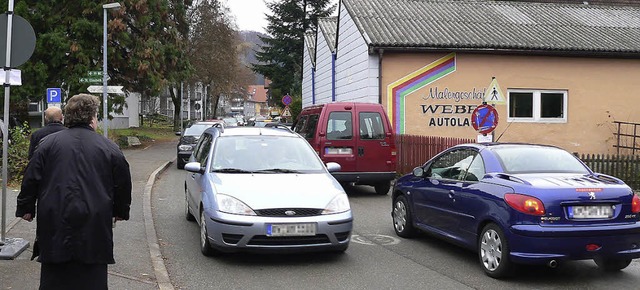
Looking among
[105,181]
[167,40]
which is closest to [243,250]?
[105,181]

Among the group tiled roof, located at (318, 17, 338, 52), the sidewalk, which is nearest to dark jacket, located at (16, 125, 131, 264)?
the sidewalk

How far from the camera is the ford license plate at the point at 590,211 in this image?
18.9ft

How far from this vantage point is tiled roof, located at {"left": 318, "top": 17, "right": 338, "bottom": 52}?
25750 mm

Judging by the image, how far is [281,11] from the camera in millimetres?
51938

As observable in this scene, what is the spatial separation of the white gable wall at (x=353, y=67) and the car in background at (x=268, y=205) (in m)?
11.4

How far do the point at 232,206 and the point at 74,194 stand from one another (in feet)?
9.60

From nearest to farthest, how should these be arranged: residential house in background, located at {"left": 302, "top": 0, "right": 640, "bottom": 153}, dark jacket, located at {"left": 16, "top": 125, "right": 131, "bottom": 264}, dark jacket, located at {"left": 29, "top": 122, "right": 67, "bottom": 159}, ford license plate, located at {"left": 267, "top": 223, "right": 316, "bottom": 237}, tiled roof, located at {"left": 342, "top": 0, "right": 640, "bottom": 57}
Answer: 1. dark jacket, located at {"left": 16, "top": 125, "right": 131, "bottom": 264}
2. ford license plate, located at {"left": 267, "top": 223, "right": 316, "bottom": 237}
3. dark jacket, located at {"left": 29, "top": 122, "right": 67, "bottom": 159}
4. residential house in background, located at {"left": 302, "top": 0, "right": 640, "bottom": 153}
5. tiled roof, located at {"left": 342, "top": 0, "right": 640, "bottom": 57}

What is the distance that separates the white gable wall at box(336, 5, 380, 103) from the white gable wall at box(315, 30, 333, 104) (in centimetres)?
219

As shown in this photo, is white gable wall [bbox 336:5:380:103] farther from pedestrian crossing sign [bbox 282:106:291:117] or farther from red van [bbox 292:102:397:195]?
pedestrian crossing sign [bbox 282:106:291:117]

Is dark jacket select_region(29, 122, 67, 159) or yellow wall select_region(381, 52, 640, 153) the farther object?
yellow wall select_region(381, 52, 640, 153)

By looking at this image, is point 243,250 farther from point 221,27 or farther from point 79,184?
point 221,27

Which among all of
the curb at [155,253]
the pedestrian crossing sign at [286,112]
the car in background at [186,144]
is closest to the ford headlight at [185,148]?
the car in background at [186,144]

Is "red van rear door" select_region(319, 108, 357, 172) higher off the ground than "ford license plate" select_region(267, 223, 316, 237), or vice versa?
"red van rear door" select_region(319, 108, 357, 172)

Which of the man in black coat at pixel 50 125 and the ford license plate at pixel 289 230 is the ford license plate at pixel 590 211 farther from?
the man in black coat at pixel 50 125
